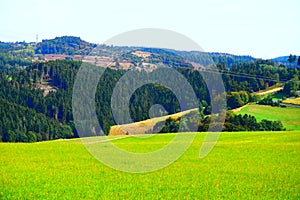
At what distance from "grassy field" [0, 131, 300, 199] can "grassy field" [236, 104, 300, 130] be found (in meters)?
47.4

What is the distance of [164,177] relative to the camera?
2633cm

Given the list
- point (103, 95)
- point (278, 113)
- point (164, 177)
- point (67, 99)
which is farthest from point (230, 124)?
point (67, 99)

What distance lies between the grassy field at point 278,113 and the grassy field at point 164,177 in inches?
1864

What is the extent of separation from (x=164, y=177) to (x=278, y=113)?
73.6 meters

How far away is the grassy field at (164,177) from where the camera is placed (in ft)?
69.8

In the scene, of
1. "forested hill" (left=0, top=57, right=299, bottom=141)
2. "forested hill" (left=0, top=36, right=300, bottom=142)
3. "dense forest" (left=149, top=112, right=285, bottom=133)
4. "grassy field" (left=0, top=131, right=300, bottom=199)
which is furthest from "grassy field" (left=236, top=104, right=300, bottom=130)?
"grassy field" (left=0, top=131, right=300, bottom=199)

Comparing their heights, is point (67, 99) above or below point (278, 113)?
below

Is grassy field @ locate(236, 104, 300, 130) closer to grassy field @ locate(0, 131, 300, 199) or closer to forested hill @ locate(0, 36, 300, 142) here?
forested hill @ locate(0, 36, 300, 142)

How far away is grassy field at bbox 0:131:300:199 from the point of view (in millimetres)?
21281

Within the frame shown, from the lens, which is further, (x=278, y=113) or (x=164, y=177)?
(x=278, y=113)

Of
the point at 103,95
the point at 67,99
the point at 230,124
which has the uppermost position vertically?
the point at 103,95

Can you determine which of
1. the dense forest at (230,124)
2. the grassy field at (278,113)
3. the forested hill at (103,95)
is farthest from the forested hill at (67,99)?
the dense forest at (230,124)

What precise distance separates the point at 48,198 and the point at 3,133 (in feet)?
418

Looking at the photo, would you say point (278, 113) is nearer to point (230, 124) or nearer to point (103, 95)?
point (230, 124)
